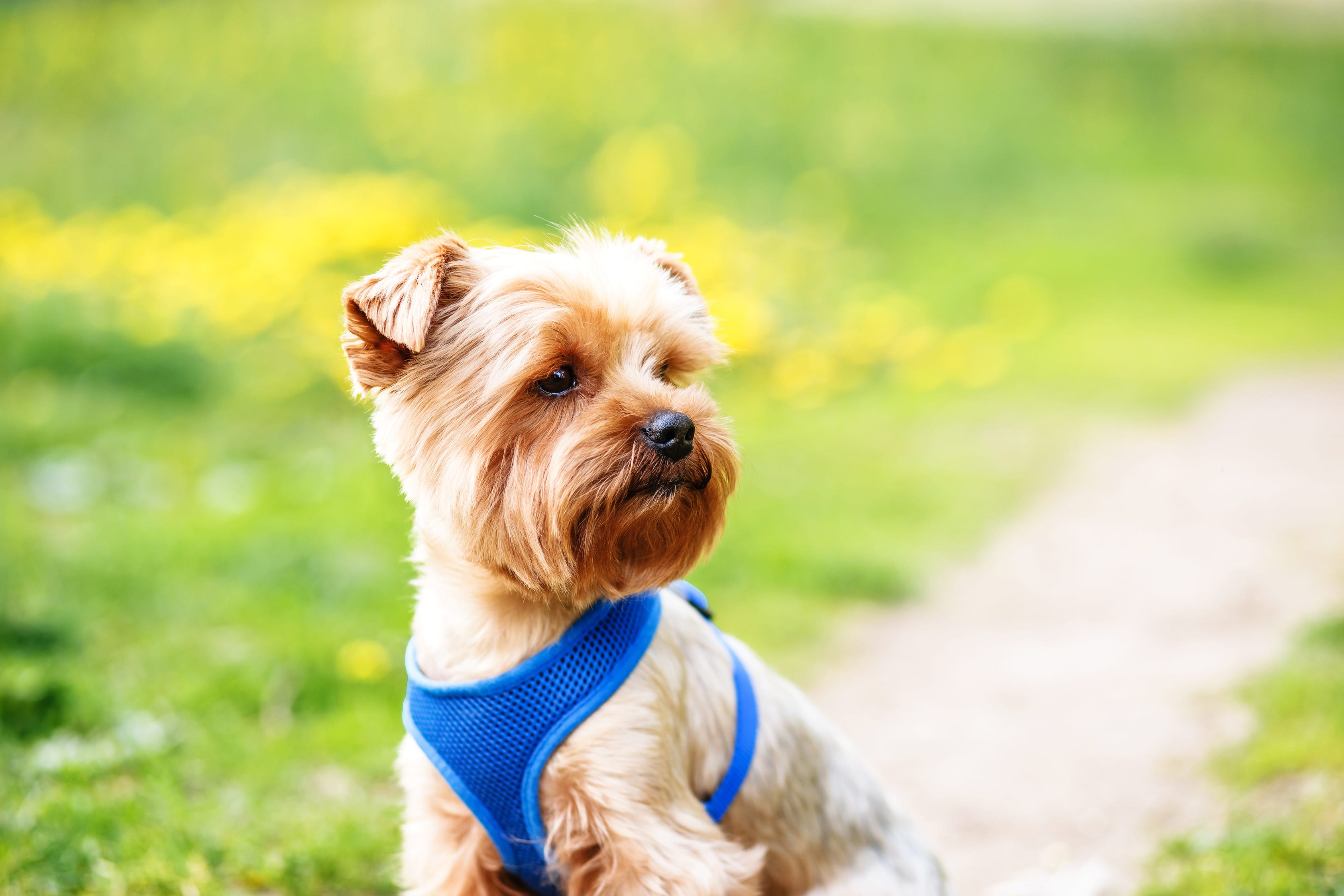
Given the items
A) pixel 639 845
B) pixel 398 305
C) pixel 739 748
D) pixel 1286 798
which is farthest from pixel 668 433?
pixel 1286 798

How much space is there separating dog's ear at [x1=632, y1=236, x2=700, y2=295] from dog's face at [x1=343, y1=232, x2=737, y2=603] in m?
0.29

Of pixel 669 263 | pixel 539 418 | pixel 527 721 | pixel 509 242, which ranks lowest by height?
pixel 527 721

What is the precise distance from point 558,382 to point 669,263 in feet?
1.94

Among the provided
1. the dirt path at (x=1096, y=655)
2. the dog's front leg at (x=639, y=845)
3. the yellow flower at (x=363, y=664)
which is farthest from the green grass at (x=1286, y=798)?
the yellow flower at (x=363, y=664)

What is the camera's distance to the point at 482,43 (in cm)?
1391

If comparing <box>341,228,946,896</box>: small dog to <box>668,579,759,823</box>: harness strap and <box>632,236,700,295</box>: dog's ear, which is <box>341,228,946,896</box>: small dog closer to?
<box>668,579,759,823</box>: harness strap

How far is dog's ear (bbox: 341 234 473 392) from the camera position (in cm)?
262

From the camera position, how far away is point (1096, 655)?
5594 mm

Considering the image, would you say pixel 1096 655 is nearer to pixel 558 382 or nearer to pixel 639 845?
pixel 639 845

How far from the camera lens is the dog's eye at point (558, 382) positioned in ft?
9.02

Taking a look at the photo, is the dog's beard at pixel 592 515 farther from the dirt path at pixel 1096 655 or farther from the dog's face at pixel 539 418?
the dirt path at pixel 1096 655

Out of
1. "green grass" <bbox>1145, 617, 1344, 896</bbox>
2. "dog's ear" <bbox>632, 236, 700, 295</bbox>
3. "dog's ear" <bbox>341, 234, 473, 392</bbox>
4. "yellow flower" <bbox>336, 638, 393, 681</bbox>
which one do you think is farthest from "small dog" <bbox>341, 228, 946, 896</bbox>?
"yellow flower" <bbox>336, 638, 393, 681</bbox>

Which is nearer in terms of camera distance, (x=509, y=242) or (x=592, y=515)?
(x=592, y=515)

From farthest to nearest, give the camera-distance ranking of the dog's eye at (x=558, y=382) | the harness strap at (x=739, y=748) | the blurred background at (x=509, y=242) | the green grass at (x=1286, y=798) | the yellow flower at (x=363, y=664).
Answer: the yellow flower at (x=363, y=664) → the blurred background at (x=509, y=242) → the green grass at (x=1286, y=798) → the harness strap at (x=739, y=748) → the dog's eye at (x=558, y=382)
